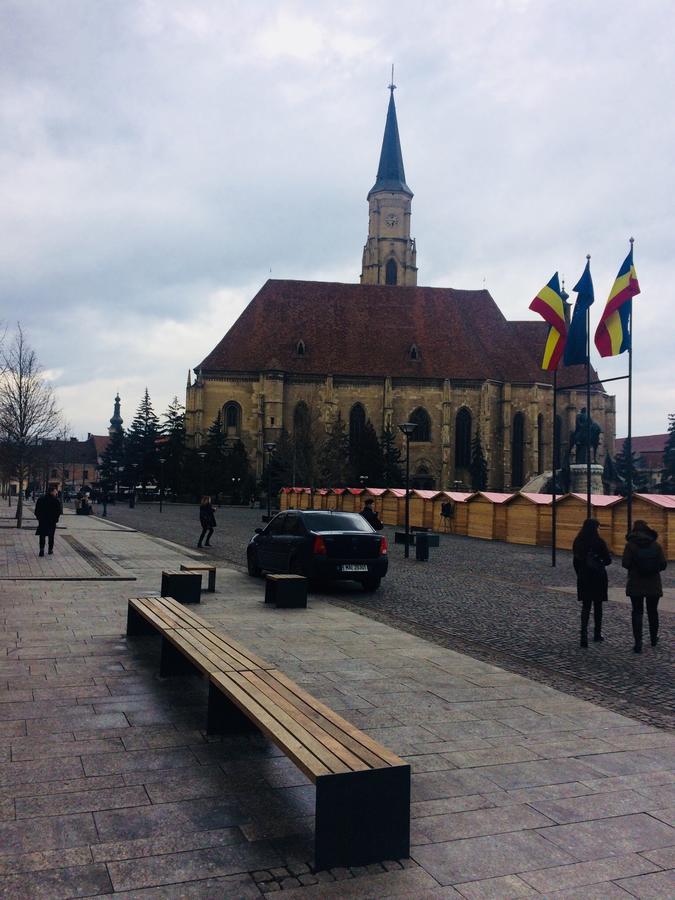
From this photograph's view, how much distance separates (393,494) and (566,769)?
117 feet

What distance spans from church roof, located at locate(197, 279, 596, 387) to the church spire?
13460 millimetres

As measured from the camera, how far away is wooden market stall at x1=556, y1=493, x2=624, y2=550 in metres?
24.9

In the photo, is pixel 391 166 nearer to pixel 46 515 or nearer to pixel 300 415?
pixel 300 415

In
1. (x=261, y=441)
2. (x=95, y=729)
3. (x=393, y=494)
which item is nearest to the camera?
(x=95, y=729)

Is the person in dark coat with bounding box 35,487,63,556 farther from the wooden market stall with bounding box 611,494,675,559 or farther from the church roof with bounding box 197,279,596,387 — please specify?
the church roof with bounding box 197,279,596,387

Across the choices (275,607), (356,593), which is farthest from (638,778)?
(356,593)

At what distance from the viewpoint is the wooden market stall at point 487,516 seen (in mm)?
31797

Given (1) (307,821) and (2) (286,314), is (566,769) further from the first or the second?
(2) (286,314)

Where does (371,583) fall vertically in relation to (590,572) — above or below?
below

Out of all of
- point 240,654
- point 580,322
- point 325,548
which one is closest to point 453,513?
point 580,322

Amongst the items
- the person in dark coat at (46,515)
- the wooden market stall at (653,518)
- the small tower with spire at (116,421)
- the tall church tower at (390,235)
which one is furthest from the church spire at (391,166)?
the person in dark coat at (46,515)

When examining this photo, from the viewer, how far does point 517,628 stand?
1062 centimetres

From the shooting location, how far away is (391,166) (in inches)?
3462

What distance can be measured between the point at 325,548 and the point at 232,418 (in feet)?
207
